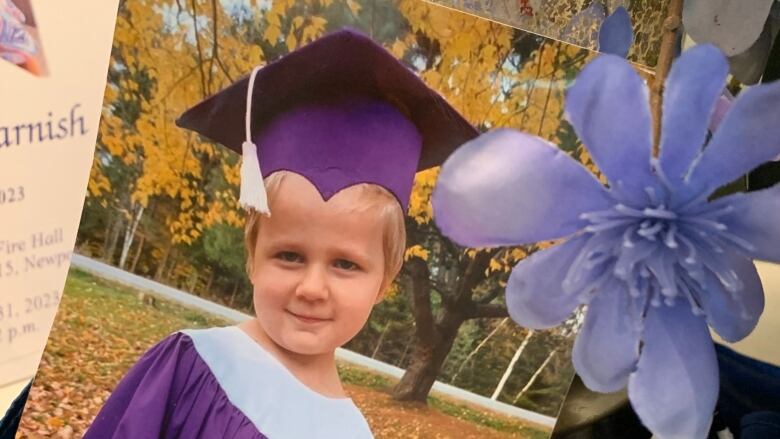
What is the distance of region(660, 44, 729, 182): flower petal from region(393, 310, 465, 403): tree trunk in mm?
151

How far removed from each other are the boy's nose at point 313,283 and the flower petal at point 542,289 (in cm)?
11

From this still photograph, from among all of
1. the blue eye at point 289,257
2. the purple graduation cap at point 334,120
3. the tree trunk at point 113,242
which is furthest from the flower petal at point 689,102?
the tree trunk at point 113,242

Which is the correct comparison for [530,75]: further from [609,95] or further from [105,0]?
[105,0]

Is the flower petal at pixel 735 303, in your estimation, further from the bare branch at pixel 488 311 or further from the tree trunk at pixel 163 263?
the tree trunk at pixel 163 263

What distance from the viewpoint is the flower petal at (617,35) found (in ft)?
1.57

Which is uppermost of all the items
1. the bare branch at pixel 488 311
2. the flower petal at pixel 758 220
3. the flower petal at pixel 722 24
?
the flower petal at pixel 722 24

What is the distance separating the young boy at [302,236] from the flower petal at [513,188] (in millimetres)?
18

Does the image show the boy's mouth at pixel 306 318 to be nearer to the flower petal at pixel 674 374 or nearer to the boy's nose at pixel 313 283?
the boy's nose at pixel 313 283

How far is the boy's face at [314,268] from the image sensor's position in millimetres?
415

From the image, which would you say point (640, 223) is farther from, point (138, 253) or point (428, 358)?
point (138, 253)

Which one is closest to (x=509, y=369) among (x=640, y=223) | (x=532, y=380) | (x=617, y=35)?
(x=532, y=380)

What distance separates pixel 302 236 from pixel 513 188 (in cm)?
12

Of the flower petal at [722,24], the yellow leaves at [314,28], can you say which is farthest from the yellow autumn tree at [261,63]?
the flower petal at [722,24]

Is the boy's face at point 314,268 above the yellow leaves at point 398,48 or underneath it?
underneath
